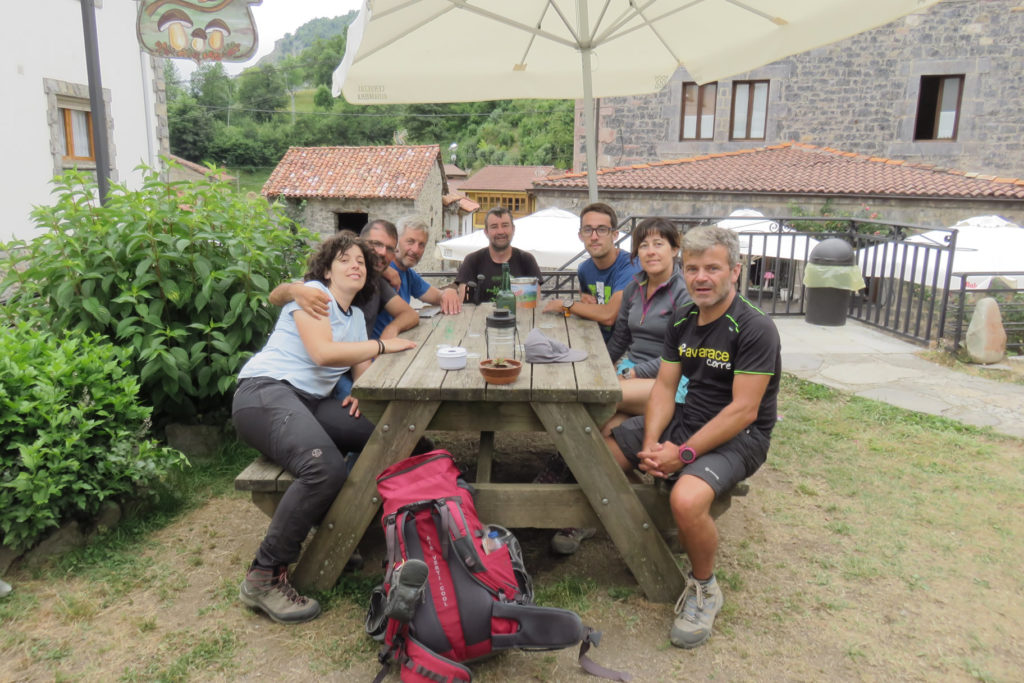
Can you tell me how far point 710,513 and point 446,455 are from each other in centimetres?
98

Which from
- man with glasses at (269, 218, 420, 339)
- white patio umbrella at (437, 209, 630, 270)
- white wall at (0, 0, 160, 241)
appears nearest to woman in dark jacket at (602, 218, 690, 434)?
man with glasses at (269, 218, 420, 339)

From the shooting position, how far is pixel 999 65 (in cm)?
1666

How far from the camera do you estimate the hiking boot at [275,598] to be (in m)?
2.54

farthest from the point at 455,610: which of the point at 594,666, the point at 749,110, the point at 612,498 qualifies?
the point at 749,110

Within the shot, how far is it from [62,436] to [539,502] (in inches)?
74.4

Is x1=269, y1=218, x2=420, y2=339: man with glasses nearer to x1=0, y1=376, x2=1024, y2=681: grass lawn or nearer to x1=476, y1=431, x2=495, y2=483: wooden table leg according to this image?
x1=476, y1=431, x2=495, y2=483: wooden table leg

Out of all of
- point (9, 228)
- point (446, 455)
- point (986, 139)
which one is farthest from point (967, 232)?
point (9, 228)

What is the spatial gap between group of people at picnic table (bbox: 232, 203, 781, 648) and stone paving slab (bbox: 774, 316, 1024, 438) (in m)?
2.68

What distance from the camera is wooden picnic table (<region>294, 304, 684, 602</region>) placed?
8.23 feet

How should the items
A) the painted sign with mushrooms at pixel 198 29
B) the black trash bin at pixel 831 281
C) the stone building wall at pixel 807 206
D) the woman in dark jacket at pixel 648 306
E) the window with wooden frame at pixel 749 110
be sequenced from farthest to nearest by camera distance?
the window with wooden frame at pixel 749 110, the stone building wall at pixel 807 206, the black trash bin at pixel 831 281, the painted sign with mushrooms at pixel 198 29, the woman in dark jacket at pixel 648 306

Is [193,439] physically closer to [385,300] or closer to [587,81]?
[385,300]

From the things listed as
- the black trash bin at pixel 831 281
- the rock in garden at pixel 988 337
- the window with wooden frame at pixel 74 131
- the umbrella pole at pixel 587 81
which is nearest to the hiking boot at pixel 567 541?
the umbrella pole at pixel 587 81

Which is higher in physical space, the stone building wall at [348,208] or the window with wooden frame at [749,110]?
the window with wooden frame at [749,110]

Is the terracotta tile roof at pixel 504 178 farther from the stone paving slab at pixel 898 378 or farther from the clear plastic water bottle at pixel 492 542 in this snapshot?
the clear plastic water bottle at pixel 492 542
